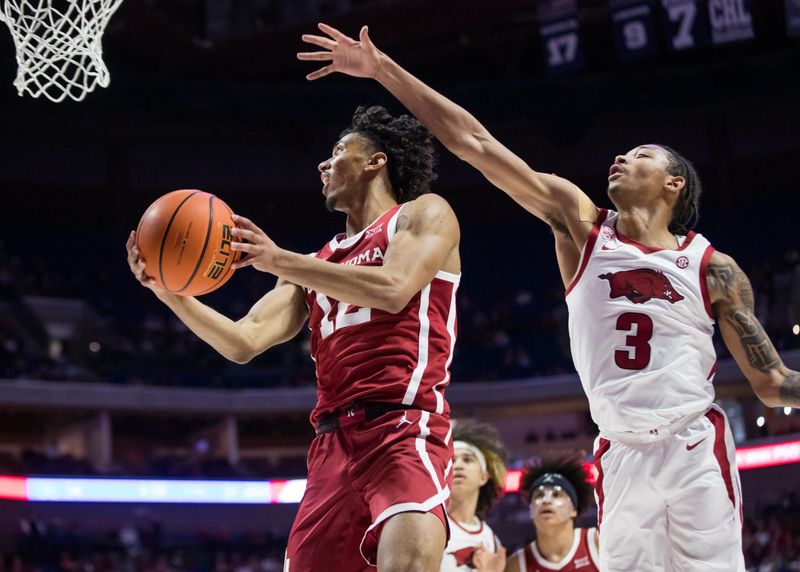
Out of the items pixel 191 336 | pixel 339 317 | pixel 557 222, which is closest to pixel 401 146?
pixel 557 222

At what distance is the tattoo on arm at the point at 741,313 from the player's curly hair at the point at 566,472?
8.09ft

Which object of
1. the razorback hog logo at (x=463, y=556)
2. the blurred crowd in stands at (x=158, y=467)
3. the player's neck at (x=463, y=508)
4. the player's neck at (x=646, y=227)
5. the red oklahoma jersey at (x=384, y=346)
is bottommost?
the razorback hog logo at (x=463, y=556)

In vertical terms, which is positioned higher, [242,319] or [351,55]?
[351,55]

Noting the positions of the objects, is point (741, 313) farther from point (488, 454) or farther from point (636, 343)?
point (488, 454)

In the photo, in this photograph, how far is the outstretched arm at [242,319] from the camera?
12.2 feet

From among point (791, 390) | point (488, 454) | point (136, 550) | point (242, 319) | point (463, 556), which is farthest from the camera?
point (136, 550)

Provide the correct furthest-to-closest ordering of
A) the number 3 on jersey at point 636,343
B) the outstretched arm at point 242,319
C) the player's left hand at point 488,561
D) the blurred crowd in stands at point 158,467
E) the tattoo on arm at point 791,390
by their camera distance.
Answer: the blurred crowd in stands at point 158,467, the player's left hand at point 488,561, the tattoo on arm at point 791,390, the number 3 on jersey at point 636,343, the outstretched arm at point 242,319

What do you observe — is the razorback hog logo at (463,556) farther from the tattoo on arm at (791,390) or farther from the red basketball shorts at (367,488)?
the red basketball shorts at (367,488)

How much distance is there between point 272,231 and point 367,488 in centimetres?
2215

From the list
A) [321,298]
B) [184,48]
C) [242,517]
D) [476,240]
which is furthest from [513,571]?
[476,240]

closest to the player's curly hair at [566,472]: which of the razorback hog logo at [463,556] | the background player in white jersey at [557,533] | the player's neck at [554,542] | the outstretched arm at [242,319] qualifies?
the background player in white jersey at [557,533]

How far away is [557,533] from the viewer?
604cm

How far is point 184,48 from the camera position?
21.4m

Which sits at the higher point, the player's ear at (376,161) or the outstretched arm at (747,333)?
the player's ear at (376,161)
